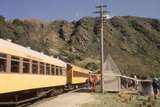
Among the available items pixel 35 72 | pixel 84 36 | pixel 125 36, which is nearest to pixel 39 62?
pixel 35 72

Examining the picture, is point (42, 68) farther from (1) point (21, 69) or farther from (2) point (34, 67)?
(1) point (21, 69)

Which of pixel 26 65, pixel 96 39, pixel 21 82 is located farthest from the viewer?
pixel 96 39

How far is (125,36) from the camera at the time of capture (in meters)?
167

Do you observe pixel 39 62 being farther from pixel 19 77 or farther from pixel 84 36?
pixel 84 36

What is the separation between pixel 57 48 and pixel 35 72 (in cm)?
12437

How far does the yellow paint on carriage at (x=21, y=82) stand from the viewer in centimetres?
1555

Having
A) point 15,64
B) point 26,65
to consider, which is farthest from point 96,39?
point 15,64

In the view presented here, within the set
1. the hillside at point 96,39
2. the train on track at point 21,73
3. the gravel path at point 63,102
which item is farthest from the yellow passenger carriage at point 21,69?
the hillside at point 96,39

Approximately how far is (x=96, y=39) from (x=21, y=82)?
139480 millimetres

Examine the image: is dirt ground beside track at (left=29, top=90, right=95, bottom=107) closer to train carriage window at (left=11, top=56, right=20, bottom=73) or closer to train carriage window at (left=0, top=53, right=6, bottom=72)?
train carriage window at (left=11, top=56, right=20, bottom=73)

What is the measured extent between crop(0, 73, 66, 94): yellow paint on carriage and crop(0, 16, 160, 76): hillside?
101434 mm

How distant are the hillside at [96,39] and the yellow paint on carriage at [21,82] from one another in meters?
101

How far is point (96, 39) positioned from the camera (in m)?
157

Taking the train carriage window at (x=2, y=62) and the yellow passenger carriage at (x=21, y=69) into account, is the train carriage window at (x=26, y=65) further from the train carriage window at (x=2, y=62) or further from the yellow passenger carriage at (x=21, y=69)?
the train carriage window at (x=2, y=62)
